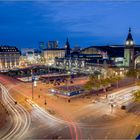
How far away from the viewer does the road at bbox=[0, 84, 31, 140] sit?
141 feet

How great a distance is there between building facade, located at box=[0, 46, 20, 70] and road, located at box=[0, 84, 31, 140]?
121m

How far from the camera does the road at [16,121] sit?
141 ft

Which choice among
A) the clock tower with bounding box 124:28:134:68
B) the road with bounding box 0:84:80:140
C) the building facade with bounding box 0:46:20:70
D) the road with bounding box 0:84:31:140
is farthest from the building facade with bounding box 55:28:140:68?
the road with bounding box 0:84:80:140

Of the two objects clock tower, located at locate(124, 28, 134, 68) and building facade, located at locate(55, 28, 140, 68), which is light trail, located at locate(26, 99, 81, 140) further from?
clock tower, located at locate(124, 28, 134, 68)

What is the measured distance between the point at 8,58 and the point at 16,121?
476 ft

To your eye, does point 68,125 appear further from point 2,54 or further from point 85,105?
point 2,54

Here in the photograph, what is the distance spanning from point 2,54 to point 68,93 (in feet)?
405

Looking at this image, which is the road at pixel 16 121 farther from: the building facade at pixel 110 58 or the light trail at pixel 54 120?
the building facade at pixel 110 58

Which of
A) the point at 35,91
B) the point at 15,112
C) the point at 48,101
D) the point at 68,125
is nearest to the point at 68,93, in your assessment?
the point at 48,101

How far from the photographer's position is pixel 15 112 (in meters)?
56.9

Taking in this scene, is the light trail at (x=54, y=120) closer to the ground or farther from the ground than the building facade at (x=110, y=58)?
closer to the ground

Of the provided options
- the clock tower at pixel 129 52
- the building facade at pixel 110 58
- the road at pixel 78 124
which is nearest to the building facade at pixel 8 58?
the building facade at pixel 110 58

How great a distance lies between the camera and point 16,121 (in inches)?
1981

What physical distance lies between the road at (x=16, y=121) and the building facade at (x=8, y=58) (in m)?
121
